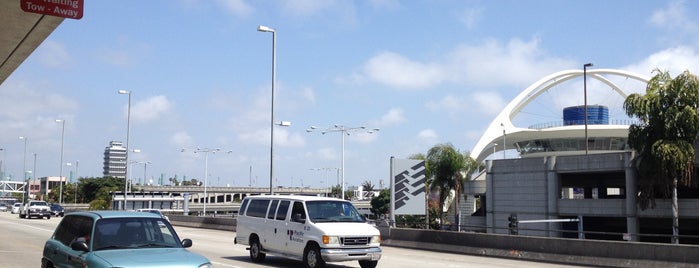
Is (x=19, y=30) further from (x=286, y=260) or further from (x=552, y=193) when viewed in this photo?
(x=552, y=193)

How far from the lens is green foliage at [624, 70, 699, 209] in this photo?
1481 inches

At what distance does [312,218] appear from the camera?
1647cm

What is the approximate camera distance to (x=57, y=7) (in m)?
12.9

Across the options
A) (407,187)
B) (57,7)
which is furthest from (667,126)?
(57,7)

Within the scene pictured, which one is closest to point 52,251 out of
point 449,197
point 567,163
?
point 567,163

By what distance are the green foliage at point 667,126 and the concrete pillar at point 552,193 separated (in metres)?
10.7

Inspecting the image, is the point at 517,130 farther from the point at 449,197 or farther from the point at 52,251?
the point at 52,251

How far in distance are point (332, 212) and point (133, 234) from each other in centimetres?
747

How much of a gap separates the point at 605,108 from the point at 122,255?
105m

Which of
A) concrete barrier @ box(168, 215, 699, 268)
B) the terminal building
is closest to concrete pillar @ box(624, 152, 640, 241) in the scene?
the terminal building

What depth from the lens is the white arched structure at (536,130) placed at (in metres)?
97.4

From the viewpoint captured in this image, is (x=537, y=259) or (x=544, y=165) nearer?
(x=537, y=259)

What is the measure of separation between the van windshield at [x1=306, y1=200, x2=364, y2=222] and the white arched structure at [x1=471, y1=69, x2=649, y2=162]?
85.2 meters

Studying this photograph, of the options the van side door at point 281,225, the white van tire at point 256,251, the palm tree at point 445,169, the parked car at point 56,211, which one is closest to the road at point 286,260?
the white van tire at point 256,251
